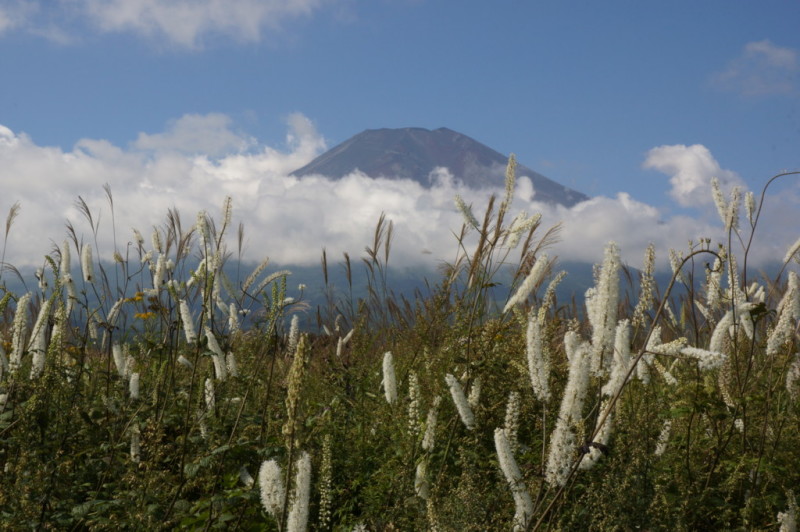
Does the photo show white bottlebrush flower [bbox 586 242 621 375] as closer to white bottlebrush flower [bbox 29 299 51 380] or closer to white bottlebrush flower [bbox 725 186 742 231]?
white bottlebrush flower [bbox 725 186 742 231]

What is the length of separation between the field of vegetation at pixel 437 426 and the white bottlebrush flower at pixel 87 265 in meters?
0.02

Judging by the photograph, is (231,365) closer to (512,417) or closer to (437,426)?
(437,426)

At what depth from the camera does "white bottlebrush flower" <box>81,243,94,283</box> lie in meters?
4.54

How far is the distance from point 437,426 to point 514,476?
1549 millimetres

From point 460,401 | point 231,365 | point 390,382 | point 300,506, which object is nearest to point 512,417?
point 460,401

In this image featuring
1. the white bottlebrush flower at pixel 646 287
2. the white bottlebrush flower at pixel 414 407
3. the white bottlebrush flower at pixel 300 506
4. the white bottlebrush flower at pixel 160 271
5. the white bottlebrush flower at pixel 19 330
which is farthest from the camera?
the white bottlebrush flower at pixel 160 271

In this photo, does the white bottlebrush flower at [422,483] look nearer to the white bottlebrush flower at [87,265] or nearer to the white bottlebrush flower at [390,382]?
the white bottlebrush flower at [390,382]

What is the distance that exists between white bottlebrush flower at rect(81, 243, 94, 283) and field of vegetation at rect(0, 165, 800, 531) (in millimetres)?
21

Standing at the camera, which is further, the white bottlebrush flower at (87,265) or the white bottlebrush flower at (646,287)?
the white bottlebrush flower at (87,265)

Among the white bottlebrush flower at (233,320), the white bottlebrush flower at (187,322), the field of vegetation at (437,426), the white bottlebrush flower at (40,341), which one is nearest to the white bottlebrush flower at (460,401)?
the field of vegetation at (437,426)

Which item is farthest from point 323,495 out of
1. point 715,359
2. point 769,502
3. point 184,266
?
point 184,266

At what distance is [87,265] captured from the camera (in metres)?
4.57

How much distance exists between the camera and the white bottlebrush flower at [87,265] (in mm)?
4535

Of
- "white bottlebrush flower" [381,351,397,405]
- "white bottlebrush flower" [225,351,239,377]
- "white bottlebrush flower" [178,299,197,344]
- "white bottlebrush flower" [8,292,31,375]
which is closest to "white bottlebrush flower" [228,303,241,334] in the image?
"white bottlebrush flower" [225,351,239,377]
